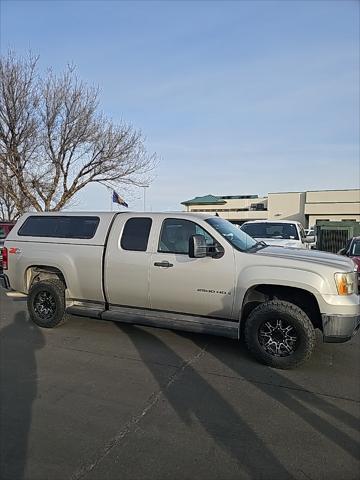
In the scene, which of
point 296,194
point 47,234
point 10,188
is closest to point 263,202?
point 296,194

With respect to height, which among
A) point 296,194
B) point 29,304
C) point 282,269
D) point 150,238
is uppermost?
point 296,194

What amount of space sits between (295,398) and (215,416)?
928 mm

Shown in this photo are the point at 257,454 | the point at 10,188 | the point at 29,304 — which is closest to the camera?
the point at 257,454

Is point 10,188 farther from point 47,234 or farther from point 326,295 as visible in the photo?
point 326,295

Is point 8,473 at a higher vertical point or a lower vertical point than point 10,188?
lower

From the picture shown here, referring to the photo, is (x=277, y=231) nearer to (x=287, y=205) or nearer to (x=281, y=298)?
(x=281, y=298)

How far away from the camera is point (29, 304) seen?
19.7ft

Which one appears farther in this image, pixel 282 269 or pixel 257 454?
pixel 282 269

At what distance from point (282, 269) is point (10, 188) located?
61.6 feet

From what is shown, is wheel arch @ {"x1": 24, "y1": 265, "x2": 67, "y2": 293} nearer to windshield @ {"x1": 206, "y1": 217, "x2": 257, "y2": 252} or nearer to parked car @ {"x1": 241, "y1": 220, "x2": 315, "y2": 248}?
windshield @ {"x1": 206, "y1": 217, "x2": 257, "y2": 252}

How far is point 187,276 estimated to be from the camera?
484cm

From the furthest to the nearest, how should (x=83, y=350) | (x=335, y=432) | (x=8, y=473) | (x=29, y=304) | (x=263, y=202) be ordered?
(x=263, y=202), (x=29, y=304), (x=83, y=350), (x=335, y=432), (x=8, y=473)

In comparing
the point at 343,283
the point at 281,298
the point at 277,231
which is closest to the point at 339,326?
the point at 343,283

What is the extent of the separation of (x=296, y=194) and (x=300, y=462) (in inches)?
2132
